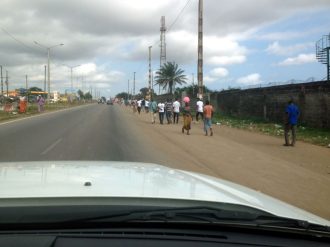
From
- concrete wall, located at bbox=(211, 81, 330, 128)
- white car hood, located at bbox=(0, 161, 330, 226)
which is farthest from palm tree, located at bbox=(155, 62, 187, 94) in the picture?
white car hood, located at bbox=(0, 161, 330, 226)

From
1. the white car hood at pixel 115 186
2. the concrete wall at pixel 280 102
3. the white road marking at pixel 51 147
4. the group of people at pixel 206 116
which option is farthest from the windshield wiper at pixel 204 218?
the concrete wall at pixel 280 102

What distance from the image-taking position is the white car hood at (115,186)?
2.91 m

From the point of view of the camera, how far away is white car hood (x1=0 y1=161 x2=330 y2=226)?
114 inches

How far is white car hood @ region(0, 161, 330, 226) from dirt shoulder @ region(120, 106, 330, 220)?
16.1 ft

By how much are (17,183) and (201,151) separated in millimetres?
14426

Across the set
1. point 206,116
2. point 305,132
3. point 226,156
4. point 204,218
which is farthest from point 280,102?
point 204,218

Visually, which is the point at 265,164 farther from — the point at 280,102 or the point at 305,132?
the point at 280,102

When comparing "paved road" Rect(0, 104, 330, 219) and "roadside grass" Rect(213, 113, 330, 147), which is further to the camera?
"roadside grass" Rect(213, 113, 330, 147)

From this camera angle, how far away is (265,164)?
47.3 feet

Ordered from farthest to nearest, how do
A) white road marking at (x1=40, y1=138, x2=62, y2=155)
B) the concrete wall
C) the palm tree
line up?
the palm tree < the concrete wall < white road marking at (x1=40, y1=138, x2=62, y2=155)

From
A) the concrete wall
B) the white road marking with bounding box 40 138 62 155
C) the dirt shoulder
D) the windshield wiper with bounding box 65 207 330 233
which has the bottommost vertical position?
the dirt shoulder

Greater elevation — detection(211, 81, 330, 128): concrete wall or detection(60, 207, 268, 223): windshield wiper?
detection(211, 81, 330, 128): concrete wall

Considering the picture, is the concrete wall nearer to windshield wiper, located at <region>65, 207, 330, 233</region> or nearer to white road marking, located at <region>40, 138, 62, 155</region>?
white road marking, located at <region>40, 138, 62, 155</region>

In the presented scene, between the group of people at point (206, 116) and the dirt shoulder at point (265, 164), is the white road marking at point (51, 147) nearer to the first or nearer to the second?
the dirt shoulder at point (265, 164)
